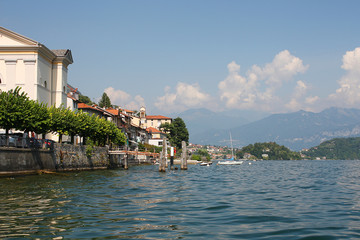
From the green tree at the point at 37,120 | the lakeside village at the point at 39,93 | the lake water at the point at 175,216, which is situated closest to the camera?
the lake water at the point at 175,216

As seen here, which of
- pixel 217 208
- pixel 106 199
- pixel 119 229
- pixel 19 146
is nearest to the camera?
pixel 119 229

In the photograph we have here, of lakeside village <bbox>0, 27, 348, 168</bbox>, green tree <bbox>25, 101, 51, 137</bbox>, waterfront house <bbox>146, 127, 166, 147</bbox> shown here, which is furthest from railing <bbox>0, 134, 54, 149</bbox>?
waterfront house <bbox>146, 127, 166, 147</bbox>

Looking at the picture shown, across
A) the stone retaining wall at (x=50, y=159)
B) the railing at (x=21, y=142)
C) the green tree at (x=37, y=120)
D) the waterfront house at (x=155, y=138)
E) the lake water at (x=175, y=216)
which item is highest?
the waterfront house at (x=155, y=138)

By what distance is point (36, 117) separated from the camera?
39406 millimetres

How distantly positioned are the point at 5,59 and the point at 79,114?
44.3 feet

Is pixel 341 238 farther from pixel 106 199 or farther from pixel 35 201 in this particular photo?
pixel 35 201

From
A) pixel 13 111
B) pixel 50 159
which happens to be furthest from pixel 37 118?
pixel 50 159

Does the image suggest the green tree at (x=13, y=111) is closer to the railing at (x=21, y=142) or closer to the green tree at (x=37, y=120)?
the green tree at (x=37, y=120)

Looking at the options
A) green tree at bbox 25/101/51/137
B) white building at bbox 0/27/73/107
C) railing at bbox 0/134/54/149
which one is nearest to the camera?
railing at bbox 0/134/54/149

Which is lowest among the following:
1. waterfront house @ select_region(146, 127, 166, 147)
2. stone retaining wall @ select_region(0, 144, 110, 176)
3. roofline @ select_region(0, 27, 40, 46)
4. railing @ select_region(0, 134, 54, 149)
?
stone retaining wall @ select_region(0, 144, 110, 176)

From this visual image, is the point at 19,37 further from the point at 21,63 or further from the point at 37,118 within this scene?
the point at 37,118

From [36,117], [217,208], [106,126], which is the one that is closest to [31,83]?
[106,126]

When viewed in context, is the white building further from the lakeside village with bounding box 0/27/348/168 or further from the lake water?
the lake water

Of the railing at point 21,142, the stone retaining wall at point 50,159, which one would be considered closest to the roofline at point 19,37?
the stone retaining wall at point 50,159
